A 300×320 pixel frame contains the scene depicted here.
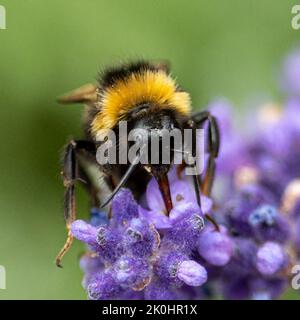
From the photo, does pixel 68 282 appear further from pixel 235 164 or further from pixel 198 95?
pixel 198 95

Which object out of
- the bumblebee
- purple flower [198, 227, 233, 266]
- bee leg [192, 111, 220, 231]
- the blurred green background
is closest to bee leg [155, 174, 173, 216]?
the bumblebee

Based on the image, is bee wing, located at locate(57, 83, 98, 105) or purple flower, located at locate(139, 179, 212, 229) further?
bee wing, located at locate(57, 83, 98, 105)

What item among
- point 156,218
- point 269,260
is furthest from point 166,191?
point 269,260

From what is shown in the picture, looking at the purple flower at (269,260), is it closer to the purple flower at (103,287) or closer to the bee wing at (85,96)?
the purple flower at (103,287)

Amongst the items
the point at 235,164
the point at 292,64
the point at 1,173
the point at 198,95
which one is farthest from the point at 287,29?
the point at 1,173

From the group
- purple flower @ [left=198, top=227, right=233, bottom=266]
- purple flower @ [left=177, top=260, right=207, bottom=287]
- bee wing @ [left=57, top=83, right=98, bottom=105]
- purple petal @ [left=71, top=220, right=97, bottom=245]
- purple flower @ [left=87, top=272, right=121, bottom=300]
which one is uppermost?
bee wing @ [left=57, top=83, right=98, bottom=105]

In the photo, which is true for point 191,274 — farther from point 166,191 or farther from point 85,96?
point 85,96

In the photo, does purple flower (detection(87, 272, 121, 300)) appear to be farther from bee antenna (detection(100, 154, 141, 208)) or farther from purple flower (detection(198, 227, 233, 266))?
purple flower (detection(198, 227, 233, 266))
